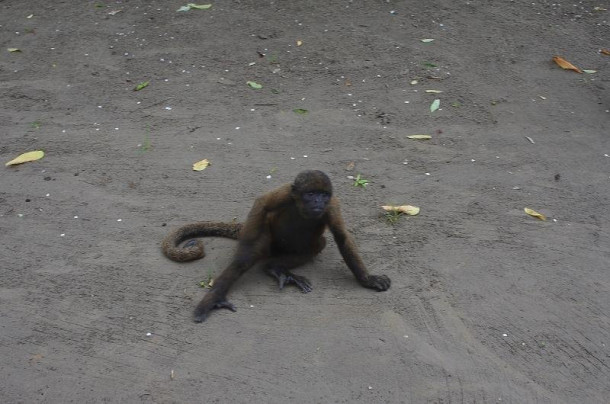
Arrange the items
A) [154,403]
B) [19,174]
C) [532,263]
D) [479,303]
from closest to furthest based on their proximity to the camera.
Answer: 1. [154,403]
2. [479,303]
3. [532,263]
4. [19,174]

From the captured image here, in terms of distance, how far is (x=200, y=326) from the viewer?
196 inches

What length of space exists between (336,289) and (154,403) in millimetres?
1815

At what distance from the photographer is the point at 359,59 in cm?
925

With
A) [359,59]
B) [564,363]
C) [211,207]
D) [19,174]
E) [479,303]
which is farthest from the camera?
[359,59]

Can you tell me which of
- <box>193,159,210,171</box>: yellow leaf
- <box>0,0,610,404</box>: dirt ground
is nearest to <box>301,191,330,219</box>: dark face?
<box>0,0,610,404</box>: dirt ground

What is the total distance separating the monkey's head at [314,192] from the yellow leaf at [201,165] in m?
2.11

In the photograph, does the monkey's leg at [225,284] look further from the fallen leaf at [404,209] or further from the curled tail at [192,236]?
the fallen leaf at [404,209]

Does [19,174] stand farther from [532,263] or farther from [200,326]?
[532,263]

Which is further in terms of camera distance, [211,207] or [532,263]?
[211,207]

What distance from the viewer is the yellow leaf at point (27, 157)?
7129 millimetres

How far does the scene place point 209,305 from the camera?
5113 mm

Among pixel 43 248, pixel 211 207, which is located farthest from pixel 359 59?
pixel 43 248

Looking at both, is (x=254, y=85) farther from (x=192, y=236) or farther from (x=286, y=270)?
(x=286, y=270)

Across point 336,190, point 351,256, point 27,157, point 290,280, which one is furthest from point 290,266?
point 27,157
